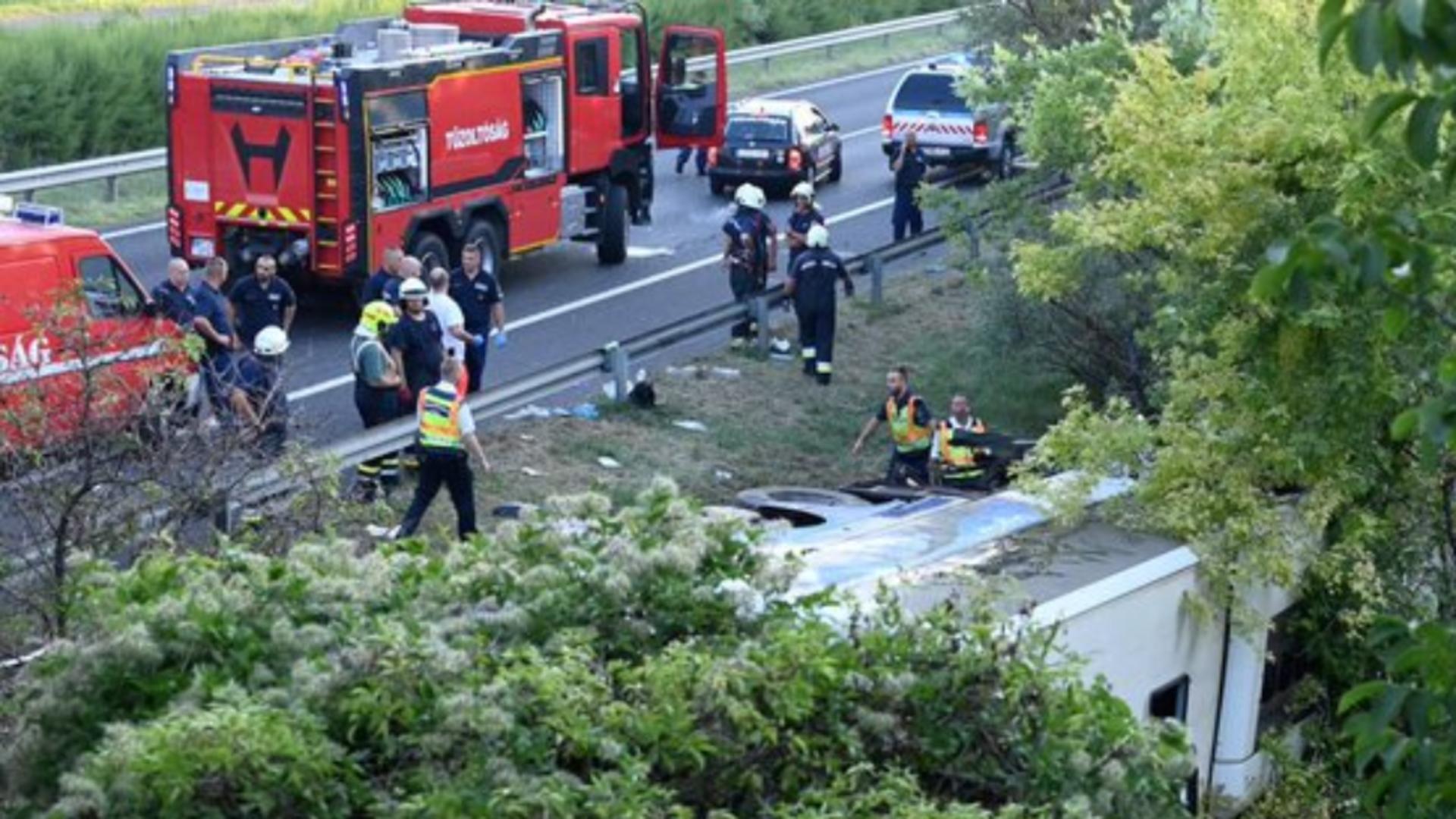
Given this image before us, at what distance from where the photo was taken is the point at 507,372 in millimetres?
23281

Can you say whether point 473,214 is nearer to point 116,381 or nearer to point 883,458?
point 883,458

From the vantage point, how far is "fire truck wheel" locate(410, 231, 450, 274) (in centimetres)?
2428

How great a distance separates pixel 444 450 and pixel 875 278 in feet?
34.4

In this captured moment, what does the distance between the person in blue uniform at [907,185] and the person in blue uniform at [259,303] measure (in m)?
10.4

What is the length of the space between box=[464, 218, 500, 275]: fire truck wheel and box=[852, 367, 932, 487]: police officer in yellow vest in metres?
6.54

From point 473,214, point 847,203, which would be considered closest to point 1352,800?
point 473,214

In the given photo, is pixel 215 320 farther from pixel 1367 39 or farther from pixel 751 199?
pixel 1367 39

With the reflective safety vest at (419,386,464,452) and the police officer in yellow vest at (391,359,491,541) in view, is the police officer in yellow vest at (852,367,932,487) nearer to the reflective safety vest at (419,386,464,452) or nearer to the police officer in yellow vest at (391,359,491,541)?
the police officer in yellow vest at (391,359,491,541)

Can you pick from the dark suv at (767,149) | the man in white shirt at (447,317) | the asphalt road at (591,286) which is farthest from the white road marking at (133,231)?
the man in white shirt at (447,317)

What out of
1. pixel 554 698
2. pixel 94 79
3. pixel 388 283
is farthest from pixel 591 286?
pixel 554 698

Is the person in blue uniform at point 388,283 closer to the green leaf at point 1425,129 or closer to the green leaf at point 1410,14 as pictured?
the green leaf at point 1425,129

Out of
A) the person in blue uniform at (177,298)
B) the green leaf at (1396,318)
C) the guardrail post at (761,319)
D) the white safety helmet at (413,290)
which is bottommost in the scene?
the guardrail post at (761,319)

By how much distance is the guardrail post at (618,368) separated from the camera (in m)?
21.2

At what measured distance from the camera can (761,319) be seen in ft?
78.7
